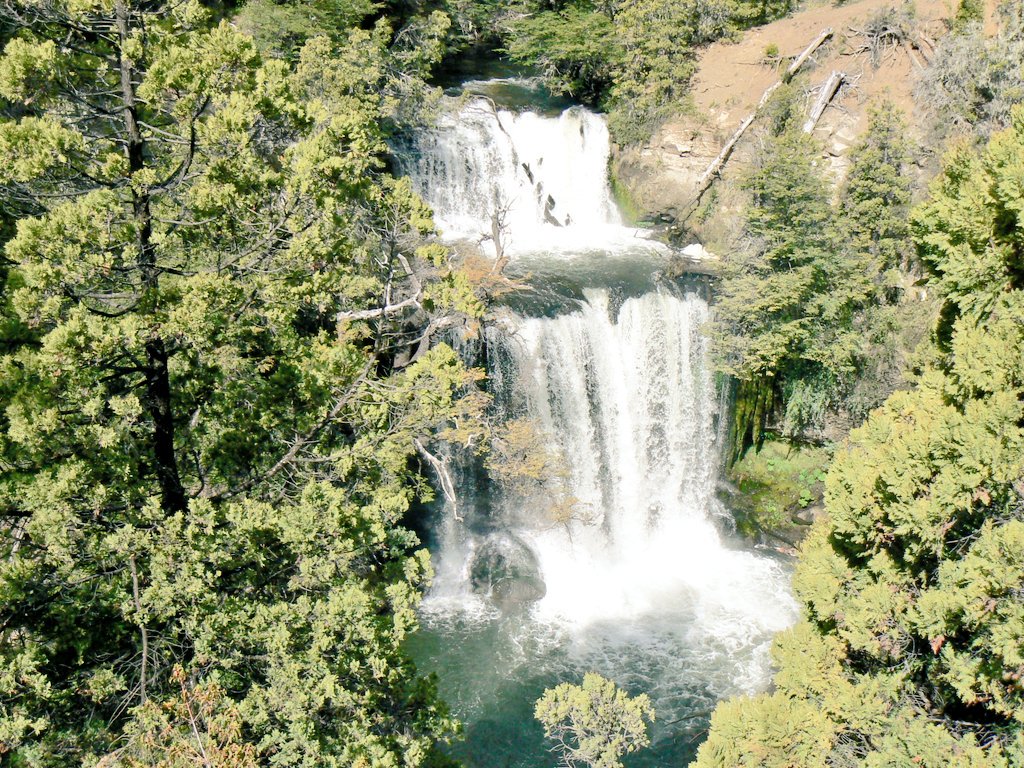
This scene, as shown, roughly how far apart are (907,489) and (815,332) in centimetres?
1035

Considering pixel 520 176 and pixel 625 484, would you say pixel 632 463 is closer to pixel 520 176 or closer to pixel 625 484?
pixel 625 484

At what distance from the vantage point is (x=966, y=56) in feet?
59.2

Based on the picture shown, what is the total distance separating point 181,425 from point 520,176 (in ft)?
52.6

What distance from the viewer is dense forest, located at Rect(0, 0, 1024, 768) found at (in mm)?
5566

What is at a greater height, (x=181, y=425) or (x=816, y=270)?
(x=816, y=270)

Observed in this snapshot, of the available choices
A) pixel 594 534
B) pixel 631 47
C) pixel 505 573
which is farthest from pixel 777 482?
pixel 631 47

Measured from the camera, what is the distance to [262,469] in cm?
751

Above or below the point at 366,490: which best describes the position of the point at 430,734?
below

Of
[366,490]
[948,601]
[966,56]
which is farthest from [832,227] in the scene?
[366,490]

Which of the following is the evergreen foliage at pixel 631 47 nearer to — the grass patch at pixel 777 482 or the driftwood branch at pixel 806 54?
the driftwood branch at pixel 806 54

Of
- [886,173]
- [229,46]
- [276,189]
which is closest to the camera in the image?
[229,46]

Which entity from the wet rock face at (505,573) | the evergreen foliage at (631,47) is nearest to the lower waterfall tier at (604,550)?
the wet rock face at (505,573)

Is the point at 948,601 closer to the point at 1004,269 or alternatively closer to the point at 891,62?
the point at 1004,269

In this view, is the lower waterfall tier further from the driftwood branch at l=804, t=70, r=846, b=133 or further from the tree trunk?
the tree trunk
